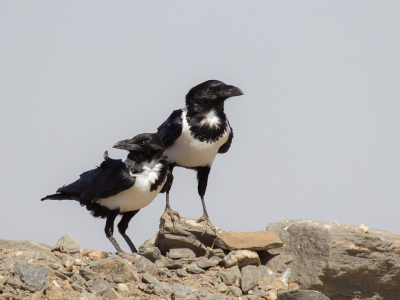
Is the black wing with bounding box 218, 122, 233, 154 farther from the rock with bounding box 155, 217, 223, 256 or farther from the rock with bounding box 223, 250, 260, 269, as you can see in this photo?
the rock with bounding box 223, 250, 260, 269

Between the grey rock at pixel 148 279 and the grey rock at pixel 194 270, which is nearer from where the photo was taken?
the grey rock at pixel 148 279

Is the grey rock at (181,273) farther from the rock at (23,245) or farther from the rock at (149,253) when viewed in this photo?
the rock at (23,245)

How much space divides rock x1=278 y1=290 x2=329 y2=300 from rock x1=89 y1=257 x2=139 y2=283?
2162 mm

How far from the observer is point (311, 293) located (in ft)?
26.5

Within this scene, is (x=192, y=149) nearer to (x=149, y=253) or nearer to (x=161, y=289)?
(x=149, y=253)

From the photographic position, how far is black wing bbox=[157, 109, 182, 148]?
920 cm

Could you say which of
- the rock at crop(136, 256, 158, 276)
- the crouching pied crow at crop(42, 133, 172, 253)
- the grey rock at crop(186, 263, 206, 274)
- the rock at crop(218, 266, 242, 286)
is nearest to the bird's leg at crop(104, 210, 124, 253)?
the crouching pied crow at crop(42, 133, 172, 253)

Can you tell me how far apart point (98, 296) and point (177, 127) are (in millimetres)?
3228

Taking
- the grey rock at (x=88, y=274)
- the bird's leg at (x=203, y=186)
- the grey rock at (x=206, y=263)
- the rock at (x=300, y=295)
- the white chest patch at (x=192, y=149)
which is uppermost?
the white chest patch at (x=192, y=149)

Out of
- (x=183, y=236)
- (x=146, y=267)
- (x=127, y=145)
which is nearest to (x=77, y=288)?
(x=146, y=267)

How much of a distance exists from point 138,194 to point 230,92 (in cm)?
237

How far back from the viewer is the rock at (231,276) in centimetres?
837

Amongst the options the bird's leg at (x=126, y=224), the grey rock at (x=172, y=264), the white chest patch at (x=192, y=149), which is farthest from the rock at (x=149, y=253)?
the white chest patch at (x=192, y=149)

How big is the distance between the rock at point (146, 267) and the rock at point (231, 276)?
3.43ft
